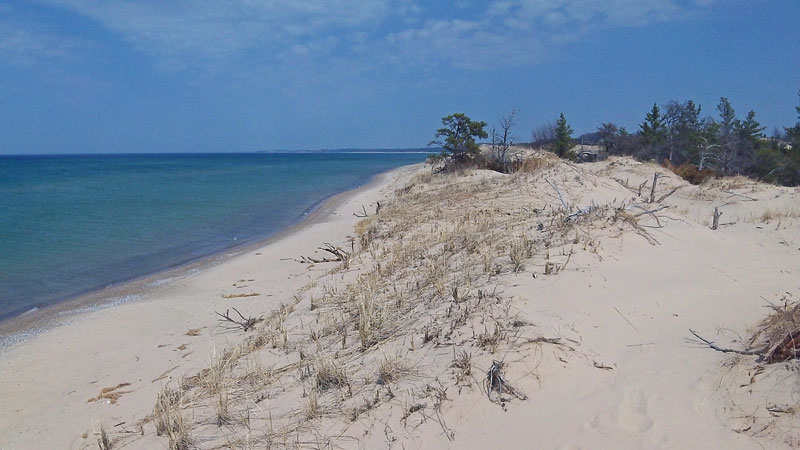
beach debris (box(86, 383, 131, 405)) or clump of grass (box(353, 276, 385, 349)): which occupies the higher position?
clump of grass (box(353, 276, 385, 349))

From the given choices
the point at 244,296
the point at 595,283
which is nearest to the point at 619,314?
the point at 595,283

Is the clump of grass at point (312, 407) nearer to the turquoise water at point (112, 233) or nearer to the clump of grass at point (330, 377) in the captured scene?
the clump of grass at point (330, 377)

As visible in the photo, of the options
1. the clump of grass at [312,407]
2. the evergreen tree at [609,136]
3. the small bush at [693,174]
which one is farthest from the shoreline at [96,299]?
the evergreen tree at [609,136]

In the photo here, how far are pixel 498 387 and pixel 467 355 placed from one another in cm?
38

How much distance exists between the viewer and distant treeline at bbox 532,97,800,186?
20680mm

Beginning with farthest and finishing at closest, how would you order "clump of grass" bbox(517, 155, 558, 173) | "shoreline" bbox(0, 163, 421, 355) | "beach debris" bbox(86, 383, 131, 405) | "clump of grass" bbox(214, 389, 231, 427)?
1. "clump of grass" bbox(517, 155, 558, 173)
2. "shoreline" bbox(0, 163, 421, 355)
3. "beach debris" bbox(86, 383, 131, 405)
4. "clump of grass" bbox(214, 389, 231, 427)

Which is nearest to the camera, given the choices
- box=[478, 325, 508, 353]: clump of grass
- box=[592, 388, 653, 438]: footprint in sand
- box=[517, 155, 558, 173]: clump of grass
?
box=[592, 388, 653, 438]: footprint in sand

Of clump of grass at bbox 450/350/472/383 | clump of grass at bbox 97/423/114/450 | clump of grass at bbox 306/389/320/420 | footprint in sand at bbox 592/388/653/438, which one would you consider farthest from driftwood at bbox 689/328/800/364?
clump of grass at bbox 97/423/114/450

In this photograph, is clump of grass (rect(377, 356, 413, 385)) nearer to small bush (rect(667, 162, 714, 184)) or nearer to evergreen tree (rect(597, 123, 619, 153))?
small bush (rect(667, 162, 714, 184))

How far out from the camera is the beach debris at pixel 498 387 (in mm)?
3490

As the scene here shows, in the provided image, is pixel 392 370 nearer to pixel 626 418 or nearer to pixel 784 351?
pixel 626 418

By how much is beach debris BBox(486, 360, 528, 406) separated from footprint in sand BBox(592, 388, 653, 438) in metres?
0.53

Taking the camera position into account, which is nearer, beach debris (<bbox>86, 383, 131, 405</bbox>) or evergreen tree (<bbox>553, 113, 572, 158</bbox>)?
beach debris (<bbox>86, 383, 131, 405</bbox>)

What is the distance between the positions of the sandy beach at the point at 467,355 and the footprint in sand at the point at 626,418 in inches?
0.5
